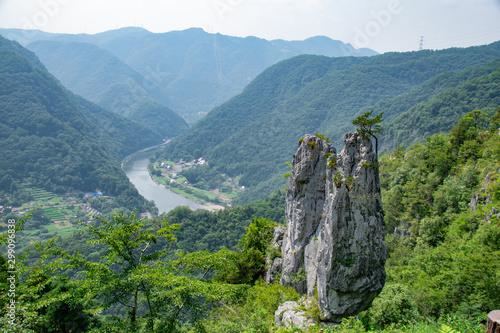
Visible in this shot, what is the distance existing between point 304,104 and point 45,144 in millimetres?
99827

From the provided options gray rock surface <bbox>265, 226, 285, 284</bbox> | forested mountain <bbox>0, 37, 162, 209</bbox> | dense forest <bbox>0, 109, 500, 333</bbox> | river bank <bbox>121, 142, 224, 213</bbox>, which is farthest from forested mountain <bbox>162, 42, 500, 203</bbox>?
gray rock surface <bbox>265, 226, 285, 284</bbox>

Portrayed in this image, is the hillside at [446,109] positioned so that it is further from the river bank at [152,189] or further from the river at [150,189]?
the river at [150,189]

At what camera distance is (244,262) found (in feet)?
55.6

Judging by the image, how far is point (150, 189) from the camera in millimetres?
102688

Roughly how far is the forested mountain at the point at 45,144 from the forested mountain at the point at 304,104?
36.8m

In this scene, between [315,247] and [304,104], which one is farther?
[304,104]

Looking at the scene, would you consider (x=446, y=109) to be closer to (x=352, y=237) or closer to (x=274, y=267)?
(x=274, y=267)

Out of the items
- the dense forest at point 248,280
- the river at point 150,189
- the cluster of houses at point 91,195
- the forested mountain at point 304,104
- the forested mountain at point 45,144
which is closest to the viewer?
the dense forest at point 248,280

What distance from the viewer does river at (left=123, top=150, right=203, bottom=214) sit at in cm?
9139

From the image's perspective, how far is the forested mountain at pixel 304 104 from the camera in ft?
351

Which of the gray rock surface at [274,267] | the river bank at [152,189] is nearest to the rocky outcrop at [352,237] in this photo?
the gray rock surface at [274,267]

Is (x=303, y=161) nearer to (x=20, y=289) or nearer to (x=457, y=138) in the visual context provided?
(x=20, y=289)

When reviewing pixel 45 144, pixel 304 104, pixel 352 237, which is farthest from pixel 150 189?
pixel 352 237

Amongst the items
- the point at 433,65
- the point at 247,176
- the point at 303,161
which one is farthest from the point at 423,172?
the point at 433,65
